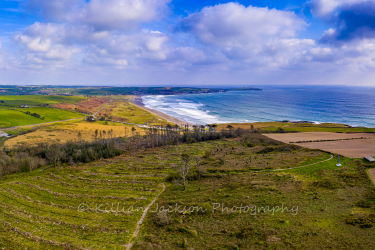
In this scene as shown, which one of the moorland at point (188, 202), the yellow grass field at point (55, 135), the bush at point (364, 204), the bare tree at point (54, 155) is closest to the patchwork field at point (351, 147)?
the moorland at point (188, 202)

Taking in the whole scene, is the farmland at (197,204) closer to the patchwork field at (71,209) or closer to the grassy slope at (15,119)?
the patchwork field at (71,209)

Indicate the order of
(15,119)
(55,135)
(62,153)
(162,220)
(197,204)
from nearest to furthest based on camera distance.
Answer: (162,220) < (197,204) < (62,153) < (55,135) < (15,119)

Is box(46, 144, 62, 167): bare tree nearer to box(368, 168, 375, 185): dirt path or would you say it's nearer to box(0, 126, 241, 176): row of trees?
box(0, 126, 241, 176): row of trees

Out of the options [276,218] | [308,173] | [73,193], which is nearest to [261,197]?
[276,218]

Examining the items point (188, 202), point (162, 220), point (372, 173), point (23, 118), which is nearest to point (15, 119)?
point (23, 118)

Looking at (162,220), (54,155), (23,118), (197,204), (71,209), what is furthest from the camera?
(23,118)

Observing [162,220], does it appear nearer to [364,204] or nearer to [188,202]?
[188,202]

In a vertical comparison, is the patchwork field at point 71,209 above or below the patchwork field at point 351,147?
below

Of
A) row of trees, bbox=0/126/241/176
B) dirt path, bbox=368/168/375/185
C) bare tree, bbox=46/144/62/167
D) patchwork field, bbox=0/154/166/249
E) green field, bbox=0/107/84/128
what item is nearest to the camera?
patchwork field, bbox=0/154/166/249

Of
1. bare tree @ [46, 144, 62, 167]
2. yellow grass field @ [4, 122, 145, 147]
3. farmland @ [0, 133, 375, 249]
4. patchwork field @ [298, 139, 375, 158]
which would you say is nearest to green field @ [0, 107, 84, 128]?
yellow grass field @ [4, 122, 145, 147]
